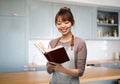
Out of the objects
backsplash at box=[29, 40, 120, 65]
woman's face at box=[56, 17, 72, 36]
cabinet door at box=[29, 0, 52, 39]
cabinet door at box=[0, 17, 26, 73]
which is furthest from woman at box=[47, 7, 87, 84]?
backsplash at box=[29, 40, 120, 65]

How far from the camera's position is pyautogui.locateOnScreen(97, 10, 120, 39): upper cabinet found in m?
5.14

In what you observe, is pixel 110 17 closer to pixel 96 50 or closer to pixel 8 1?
pixel 96 50

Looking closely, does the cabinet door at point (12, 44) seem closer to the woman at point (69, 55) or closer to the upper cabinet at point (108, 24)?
the upper cabinet at point (108, 24)

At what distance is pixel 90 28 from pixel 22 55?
1.86m

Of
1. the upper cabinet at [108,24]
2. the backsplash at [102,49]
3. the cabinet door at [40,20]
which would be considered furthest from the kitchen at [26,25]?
the upper cabinet at [108,24]

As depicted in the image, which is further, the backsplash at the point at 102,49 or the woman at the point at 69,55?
the backsplash at the point at 102,49

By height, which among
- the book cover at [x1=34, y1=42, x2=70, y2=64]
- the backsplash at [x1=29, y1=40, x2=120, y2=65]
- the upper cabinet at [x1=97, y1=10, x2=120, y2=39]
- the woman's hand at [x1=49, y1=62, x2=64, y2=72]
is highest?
the upper cabinet at [x1=97, y1=10, x2=120, y2=39]

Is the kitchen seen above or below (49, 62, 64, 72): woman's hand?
above

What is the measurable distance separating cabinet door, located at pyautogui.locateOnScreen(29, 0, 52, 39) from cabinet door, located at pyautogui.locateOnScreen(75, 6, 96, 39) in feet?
2.42

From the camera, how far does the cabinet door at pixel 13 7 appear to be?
363 cm

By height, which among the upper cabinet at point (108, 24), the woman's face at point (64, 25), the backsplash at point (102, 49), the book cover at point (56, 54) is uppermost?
the upper cabinet at point (108, 24)

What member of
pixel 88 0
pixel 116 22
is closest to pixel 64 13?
pixel 88 0

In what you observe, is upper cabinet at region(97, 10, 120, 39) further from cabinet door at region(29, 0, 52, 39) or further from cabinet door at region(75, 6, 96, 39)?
cabinet door at region(29, 0, 52, 39)

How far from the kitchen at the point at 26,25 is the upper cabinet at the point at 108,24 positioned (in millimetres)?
407
